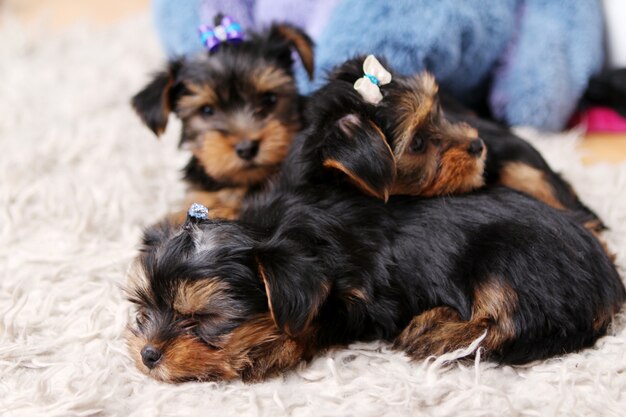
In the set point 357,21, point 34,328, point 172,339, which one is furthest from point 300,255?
point 357,21

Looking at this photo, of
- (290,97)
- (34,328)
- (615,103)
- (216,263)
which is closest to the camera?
(216,263)

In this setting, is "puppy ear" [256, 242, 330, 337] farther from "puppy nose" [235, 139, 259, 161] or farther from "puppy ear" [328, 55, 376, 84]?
"puppy nose" [235, 139, 259, 161]

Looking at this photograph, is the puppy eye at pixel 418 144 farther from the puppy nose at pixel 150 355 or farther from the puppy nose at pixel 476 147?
the puppy nose at pixel 150 355

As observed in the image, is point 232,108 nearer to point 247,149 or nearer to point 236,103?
point 236,103

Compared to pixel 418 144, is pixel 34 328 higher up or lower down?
lower down

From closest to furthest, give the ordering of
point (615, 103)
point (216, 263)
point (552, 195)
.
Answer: point (216, 263), point (552, 195), point (615, 103)

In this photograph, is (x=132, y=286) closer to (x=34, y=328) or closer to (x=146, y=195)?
(x=34, y=328)

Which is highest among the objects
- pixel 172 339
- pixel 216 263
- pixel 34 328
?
pixel 216 263
